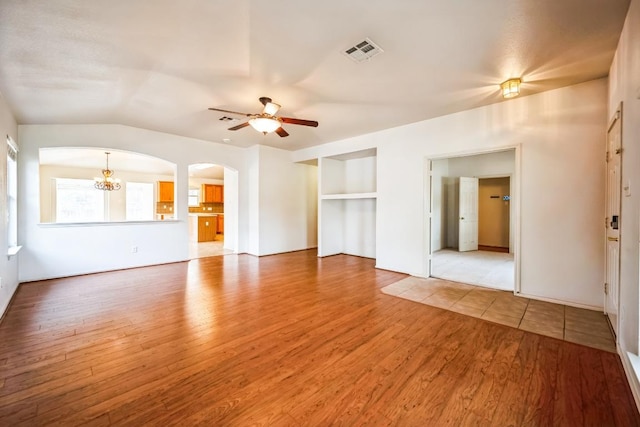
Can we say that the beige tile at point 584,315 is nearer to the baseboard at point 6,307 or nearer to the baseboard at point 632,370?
the baseboard at point 632,370

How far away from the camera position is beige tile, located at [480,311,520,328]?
2859mm

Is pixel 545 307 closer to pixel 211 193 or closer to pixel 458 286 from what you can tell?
pixel 458 286

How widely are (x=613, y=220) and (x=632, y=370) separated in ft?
5.07

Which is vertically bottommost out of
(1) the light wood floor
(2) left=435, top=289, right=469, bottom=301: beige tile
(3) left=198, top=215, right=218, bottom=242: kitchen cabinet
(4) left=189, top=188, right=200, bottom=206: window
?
(1) the light wood floor

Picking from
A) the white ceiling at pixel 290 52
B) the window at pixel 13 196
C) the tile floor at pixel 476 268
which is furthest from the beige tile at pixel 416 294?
the window at pixel 13 196

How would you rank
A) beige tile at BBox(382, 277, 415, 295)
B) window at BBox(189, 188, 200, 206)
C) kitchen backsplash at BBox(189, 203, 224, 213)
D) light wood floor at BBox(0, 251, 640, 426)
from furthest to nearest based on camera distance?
window at BBox(189, 188, 200, 206), kitchen backsplash at BBox(189, 203, 224, 213), beige tile at BBox(382, 277, 415, 295), light wood floor at BBox(0, 251, 640, 426)

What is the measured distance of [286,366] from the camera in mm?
2109

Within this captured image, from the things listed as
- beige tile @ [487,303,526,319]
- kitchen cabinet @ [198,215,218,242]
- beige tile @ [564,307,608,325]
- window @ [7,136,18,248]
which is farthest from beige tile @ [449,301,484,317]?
kitchen cabinet @ [198,215,218,242]

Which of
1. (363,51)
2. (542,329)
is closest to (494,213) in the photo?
(542,329)

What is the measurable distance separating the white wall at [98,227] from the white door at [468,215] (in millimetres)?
6380

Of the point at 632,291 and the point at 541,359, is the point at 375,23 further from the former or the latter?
the point at 541,359

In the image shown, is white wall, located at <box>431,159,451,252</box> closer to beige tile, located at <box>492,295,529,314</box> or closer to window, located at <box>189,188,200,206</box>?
beige tile, located at <box>492,295,529,314</box>

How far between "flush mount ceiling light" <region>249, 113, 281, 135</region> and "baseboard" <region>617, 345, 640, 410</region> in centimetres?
392

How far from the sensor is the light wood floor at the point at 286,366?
163cm
